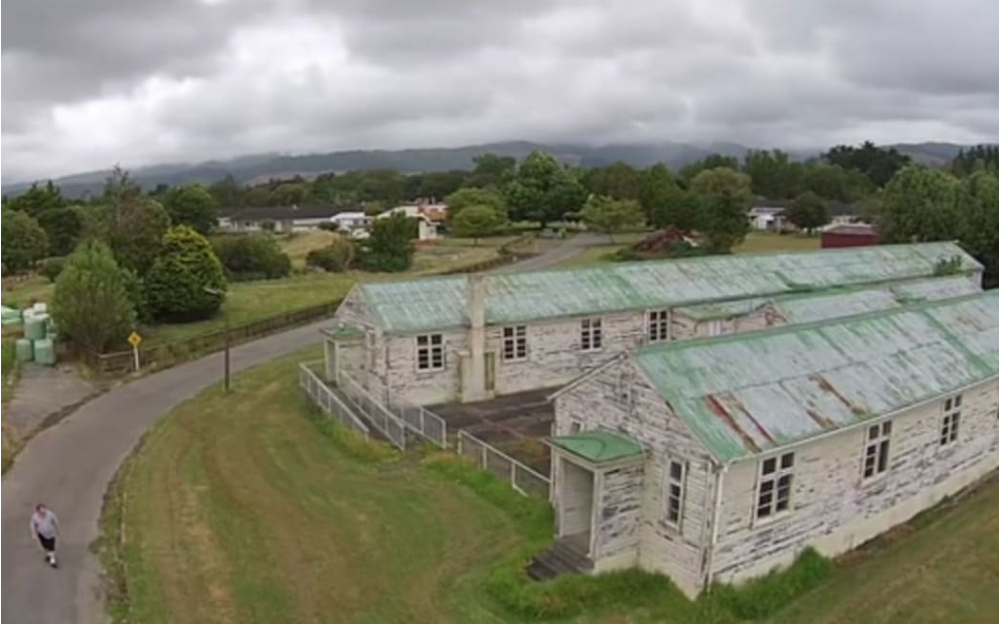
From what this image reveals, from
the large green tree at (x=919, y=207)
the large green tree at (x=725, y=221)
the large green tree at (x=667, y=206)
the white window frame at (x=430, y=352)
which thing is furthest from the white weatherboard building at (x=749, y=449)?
the large green tree at (x=667, y=206)

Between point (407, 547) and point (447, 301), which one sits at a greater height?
point (447, 301)

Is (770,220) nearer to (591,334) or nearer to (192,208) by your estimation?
(192,208)

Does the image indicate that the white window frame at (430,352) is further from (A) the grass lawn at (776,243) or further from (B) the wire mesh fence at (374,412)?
(A) the grass lawn at (776,243)

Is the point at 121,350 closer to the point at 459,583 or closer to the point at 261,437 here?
the point at 261,437

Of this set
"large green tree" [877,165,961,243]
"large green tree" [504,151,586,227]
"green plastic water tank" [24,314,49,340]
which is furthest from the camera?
"large green tree" [504,151,586,227]

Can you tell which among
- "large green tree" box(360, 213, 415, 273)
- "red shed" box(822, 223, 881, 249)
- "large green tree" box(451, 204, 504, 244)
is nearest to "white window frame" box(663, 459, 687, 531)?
"large green tree" box(360, 213, 415, 273)

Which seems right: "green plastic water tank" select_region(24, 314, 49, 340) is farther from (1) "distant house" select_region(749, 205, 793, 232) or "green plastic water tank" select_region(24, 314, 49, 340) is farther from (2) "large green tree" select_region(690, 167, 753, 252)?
(1) "distant house" select_region(749, 205, 793, 232)

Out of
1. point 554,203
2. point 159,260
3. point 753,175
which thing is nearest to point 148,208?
point 159,260
